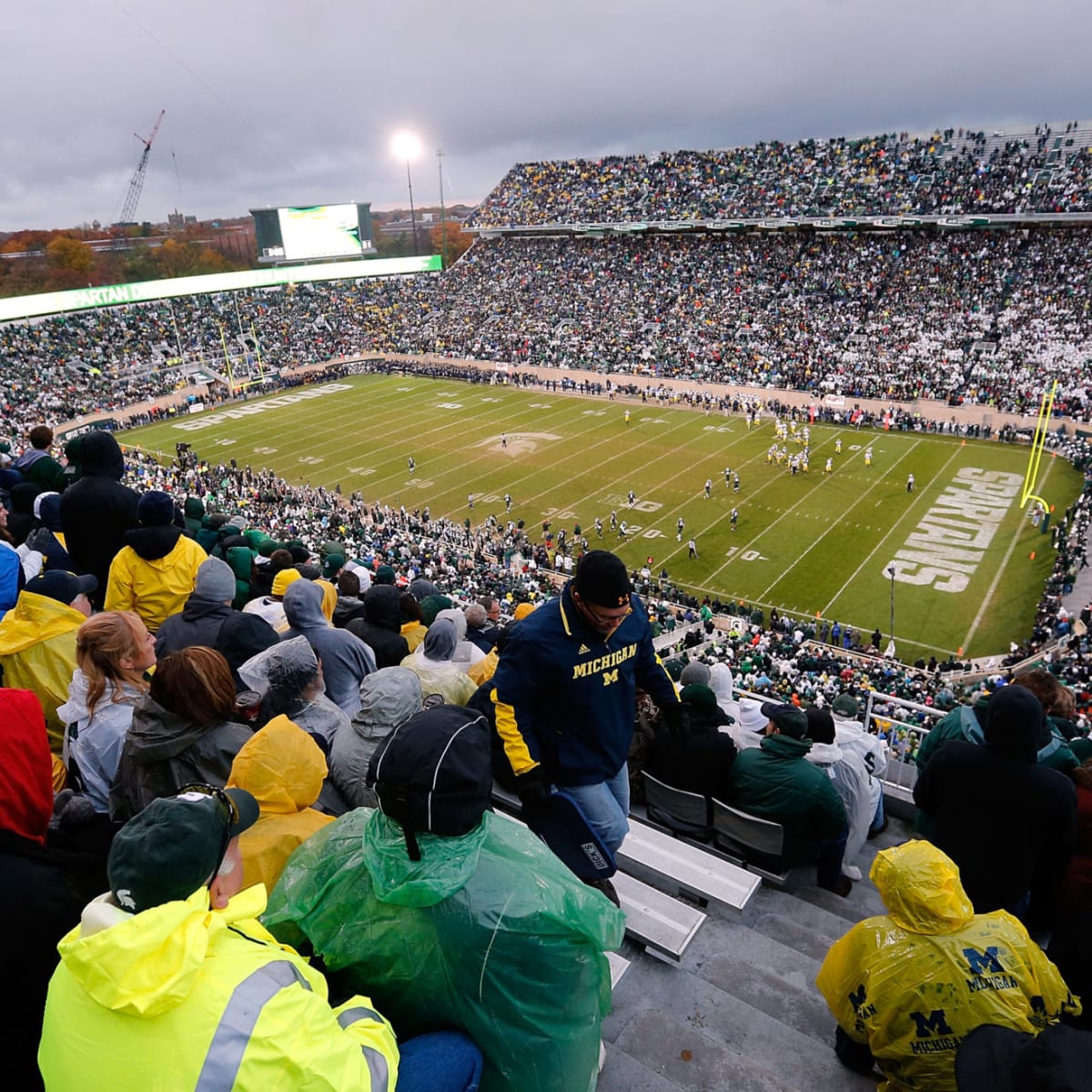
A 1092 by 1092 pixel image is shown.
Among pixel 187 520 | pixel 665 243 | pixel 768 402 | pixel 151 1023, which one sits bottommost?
pixel 768 402

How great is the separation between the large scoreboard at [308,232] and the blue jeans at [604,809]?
7452 centimetres

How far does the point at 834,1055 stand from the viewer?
11.7 feet

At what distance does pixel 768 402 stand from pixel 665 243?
26.1 meters

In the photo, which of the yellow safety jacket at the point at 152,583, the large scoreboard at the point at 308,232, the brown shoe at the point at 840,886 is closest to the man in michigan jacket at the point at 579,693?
the brown shoe at the point at 840,886

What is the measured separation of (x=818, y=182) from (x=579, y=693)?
195ft

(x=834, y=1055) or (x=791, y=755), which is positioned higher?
(x=791, y=755)

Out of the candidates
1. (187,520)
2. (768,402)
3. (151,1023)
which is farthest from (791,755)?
(768,402)

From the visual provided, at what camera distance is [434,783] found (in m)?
2.05

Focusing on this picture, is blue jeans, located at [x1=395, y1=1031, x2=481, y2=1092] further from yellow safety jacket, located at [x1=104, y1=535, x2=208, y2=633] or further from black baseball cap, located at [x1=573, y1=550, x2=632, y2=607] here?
yellow safety jacket, located at [x1=104, y1=535, x2=208, y2=633]

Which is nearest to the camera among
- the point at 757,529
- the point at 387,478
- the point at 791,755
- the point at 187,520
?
the point at 791,755

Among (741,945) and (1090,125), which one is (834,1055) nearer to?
(741,945)

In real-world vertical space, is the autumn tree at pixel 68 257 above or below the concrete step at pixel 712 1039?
above

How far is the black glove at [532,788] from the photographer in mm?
3439

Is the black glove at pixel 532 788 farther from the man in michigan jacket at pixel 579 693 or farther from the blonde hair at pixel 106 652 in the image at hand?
the blonde hair at pixel 106 652
